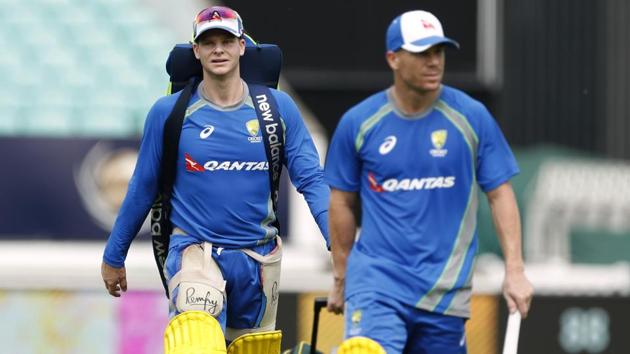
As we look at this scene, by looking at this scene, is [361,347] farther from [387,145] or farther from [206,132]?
[206,132]

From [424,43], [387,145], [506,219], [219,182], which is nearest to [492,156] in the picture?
[506,219]

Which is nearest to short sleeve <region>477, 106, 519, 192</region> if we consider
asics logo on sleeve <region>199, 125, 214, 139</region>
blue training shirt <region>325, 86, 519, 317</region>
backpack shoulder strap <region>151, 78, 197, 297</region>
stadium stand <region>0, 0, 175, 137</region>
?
blue training shirt <region>325, 86, 519, 317</region>

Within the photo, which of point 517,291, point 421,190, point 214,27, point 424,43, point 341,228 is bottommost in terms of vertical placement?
point 517,291

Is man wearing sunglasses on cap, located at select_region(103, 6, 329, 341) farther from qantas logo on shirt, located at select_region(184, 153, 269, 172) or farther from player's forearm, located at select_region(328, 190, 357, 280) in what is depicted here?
player's forearm, located at select_region(328, 190, 357, 280)

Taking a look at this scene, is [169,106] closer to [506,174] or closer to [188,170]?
[188,170]

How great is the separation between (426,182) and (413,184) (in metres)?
0.05

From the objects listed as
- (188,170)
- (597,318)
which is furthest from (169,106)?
(597,318)

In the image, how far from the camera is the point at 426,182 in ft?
22.7

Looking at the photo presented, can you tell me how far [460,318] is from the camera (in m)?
7.04

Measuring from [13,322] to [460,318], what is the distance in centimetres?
600

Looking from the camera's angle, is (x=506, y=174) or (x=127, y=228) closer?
(x=506, y=174)

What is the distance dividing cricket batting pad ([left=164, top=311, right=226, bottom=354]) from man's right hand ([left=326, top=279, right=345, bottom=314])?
483mm

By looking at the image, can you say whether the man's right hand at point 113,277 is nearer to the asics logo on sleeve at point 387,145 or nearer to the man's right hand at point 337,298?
the man's right hand at point 337,298

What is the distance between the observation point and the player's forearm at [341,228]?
709 centimetres
